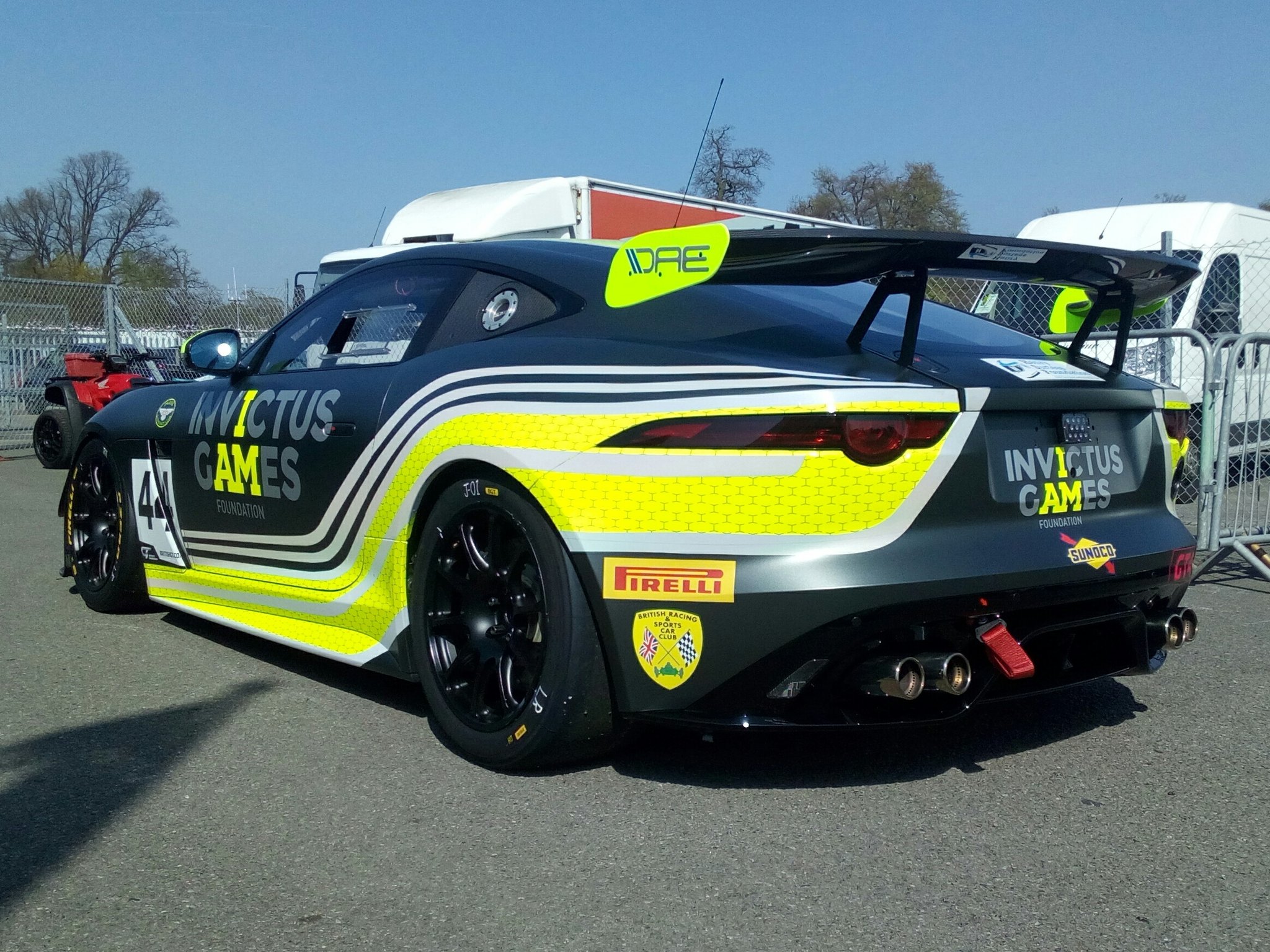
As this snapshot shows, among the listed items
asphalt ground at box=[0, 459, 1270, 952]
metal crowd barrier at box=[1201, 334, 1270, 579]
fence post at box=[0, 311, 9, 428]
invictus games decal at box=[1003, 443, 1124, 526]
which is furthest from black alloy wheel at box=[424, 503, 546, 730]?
fence post at box=[0, 311, 9, 428]

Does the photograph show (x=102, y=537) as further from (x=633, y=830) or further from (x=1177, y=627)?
(x=1177, y=627)

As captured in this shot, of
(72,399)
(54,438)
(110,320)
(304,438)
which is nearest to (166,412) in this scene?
(304,438)

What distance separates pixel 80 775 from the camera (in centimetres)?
337

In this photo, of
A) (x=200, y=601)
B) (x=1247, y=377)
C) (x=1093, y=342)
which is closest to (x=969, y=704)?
(x=200, y=601)

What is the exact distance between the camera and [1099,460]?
3.24m

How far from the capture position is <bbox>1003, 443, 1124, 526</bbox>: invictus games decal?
9.91 ft

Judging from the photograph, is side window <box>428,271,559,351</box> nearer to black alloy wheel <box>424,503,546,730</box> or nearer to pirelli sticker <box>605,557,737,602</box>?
black alloy wheel <box>424,503,546,730</box>

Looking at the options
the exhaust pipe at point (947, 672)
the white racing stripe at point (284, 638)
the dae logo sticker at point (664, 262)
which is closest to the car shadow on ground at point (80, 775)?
the white racing stripe at point (284, 638)

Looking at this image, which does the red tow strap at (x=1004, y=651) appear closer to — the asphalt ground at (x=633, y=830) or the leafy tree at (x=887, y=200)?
the asphalt ground at (x=633, y=830)

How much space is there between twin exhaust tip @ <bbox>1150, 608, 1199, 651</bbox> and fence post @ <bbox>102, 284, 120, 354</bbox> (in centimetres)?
1452

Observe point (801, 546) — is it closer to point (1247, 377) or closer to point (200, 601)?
point (200, 601)

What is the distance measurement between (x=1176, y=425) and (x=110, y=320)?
14.6m

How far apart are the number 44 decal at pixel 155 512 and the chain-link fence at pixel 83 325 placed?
9907 mm

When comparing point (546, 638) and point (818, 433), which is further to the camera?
point (546, 638)
